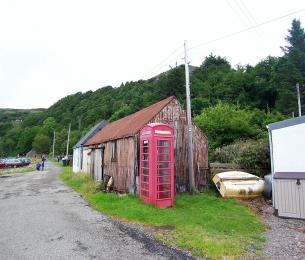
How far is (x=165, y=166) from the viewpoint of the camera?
38.6 feet

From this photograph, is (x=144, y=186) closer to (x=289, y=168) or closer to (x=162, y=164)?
(x=162, y=164)

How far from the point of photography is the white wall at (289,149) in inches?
400

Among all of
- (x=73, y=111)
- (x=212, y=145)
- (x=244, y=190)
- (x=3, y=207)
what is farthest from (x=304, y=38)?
(x=73, y=111)

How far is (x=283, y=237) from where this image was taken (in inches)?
301

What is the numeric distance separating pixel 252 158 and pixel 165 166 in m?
6.17

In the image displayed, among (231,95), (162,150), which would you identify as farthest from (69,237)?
(231,95)

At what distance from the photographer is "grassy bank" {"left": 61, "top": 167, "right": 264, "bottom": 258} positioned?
22.1 ft

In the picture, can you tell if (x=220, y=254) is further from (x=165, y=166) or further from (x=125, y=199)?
(x=125, y=199)

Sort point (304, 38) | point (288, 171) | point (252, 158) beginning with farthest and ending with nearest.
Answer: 1. point (304, 38)
2. point (252, 158)
3. point (288, 171)

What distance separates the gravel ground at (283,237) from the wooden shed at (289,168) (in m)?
0.44

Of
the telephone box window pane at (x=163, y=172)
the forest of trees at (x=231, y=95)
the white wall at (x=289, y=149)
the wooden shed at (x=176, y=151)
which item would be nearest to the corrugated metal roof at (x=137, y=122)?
the wooden shed at (x=176, y=151)

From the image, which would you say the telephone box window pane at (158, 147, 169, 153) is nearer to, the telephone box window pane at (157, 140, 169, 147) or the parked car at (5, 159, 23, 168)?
the telephone box window pane at (157, 140, 169, 147)

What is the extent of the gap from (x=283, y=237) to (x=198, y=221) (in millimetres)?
2415

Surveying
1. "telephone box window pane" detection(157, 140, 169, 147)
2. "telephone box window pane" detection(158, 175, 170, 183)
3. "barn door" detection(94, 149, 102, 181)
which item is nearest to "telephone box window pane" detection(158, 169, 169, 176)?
"telephone box window pane" detection(158, 175, 170, 183)
